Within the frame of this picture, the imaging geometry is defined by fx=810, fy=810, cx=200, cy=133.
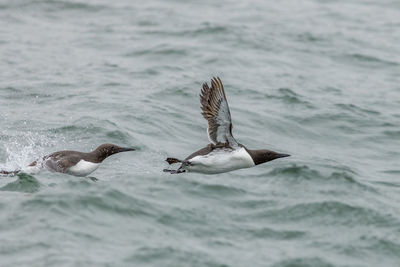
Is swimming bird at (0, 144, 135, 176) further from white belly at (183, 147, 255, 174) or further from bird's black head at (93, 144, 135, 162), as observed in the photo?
white belly at (183, 147, 255, 174)

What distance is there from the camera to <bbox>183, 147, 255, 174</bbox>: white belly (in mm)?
11180

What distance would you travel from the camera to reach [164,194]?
11102 mm

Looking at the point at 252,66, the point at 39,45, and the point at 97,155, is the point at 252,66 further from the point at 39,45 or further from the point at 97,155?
the point at 97,155

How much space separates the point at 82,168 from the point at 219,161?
1.94 meters

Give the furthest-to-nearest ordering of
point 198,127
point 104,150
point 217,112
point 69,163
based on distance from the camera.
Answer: point 198,127 < point 104,150 < point 69,163 < point 217,112

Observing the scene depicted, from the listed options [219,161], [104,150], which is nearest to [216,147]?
[219,161]

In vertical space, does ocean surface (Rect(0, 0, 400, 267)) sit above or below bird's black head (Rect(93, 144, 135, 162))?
below

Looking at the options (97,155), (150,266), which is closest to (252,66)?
(97,155)

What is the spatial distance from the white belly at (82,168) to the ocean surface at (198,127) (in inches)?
8.0

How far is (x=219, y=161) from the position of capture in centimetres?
1121

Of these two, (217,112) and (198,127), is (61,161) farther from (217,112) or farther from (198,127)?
(198,127)

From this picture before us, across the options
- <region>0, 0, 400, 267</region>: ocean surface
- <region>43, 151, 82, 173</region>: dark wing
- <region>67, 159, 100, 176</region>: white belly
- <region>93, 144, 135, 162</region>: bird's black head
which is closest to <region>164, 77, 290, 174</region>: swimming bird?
<region>0, 0, 400, 267</region>: ocean surface

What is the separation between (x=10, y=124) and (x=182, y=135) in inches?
120

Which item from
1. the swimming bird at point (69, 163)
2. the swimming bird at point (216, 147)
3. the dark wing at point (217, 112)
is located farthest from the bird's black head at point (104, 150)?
the dark wing at point (217, 112)
